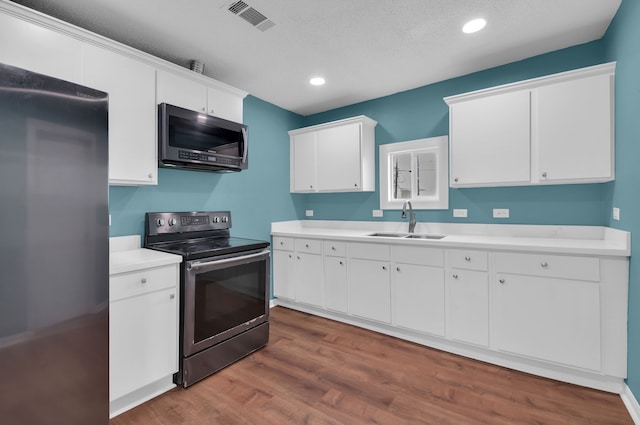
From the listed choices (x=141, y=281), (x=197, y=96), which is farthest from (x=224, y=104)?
(x=141, y=281)

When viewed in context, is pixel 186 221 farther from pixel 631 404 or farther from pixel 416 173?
pixel 631 404

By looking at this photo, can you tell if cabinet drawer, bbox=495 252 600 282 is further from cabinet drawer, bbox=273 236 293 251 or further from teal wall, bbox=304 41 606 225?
cabinet drawer, bbox=273 236 293 251

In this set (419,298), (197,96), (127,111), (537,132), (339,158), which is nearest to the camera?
(127,111)

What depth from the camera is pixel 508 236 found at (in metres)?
2.75

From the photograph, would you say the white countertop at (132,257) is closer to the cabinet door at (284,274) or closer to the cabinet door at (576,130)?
the cabinet door at (284,274)

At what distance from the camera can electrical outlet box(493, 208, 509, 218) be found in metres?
2.77

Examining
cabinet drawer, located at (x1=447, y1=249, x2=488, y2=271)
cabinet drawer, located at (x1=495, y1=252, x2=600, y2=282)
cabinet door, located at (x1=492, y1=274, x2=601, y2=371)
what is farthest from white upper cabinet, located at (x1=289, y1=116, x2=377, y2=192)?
cabinet door, located at (x1=492, y1=274, x2=601, y2=371)

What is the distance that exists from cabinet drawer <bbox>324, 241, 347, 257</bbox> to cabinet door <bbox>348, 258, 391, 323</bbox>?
130 millimetres

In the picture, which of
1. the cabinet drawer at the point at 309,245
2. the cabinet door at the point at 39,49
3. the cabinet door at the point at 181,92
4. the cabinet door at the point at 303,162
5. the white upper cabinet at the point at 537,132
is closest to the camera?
the cabinet door at the point at 39,49

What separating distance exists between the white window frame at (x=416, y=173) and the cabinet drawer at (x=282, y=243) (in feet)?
3.91

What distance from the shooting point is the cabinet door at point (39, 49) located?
1.57m

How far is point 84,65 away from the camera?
1.87 m

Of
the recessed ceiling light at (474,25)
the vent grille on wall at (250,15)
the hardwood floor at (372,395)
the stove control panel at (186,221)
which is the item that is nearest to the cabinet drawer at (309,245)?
the stove control panel at (186,221)

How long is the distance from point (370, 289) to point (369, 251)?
378mm
